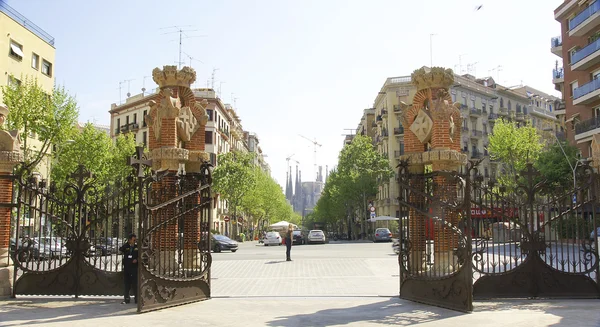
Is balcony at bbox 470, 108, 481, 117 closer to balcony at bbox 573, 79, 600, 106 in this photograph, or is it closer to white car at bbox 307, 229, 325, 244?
balcony at bbox 573, 79, 600, 106

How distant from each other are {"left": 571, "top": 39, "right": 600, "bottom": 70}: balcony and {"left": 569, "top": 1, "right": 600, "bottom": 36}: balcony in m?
1.63

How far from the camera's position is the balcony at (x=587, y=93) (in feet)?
119

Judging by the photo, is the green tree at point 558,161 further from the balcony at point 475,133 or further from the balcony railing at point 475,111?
the balcony at point 475,133

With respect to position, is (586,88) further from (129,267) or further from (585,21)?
(129,267)

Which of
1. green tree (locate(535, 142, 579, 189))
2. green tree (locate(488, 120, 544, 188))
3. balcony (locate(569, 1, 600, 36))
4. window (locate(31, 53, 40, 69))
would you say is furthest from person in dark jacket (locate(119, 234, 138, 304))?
balcony (locate(569, 1, 600, 36))

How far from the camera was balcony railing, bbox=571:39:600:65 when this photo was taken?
35.9m

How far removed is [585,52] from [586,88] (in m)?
2.54

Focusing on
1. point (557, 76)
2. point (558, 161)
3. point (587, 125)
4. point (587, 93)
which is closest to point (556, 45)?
point (557, 76)

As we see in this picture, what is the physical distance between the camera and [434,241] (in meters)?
11.8

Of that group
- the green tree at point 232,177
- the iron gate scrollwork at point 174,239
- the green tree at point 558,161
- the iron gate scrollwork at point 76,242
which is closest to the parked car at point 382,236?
the green tree at point 558,161

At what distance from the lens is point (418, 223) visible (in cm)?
1229

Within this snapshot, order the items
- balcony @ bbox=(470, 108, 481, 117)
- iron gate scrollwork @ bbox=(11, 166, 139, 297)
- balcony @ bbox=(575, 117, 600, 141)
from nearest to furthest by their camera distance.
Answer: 1. iron gate scrollwork @ bbox=(11, 166, 139, 297)
2. balcony @ bbox=(575, 117, 600, 141)
3. balcony @ bbox=(470, 108, 481, 117)

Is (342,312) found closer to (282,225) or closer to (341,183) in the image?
(282,225)

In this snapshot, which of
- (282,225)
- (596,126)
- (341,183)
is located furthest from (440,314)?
(341,183)
